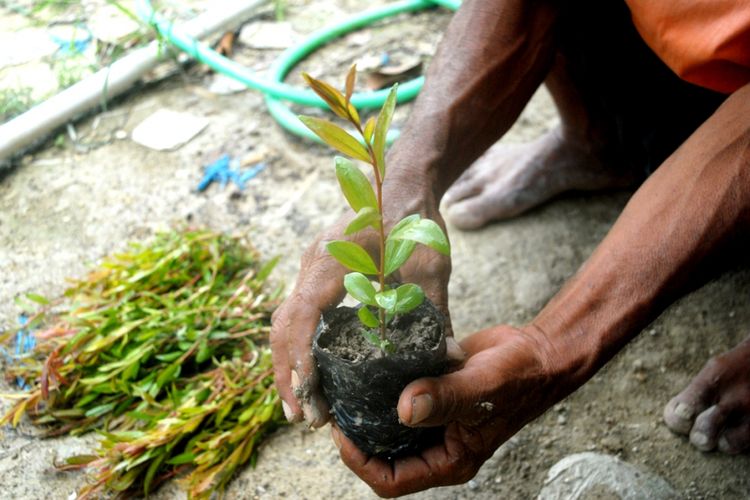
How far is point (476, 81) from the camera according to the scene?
1.76 metres

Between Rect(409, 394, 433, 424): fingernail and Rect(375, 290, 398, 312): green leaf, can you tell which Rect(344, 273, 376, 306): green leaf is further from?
Rect(409, 394, 433, 424): fingernail

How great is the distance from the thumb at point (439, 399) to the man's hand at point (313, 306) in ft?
0.19

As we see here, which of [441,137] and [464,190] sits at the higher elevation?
[441,137]

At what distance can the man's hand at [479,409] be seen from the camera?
1.25 metres

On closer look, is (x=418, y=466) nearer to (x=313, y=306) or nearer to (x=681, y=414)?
(x=313, y=306)

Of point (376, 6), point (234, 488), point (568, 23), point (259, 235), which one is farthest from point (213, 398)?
point (376, 6)

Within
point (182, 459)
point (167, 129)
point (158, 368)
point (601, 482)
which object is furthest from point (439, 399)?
point (167, 129)

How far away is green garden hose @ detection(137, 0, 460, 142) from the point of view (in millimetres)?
2709

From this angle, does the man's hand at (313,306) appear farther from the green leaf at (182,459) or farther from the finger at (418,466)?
the green leaf at (182,459)

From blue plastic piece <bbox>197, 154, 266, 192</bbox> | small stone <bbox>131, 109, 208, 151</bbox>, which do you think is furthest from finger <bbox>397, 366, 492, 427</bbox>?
small stone <bbox>131, 109, 208, 151</bbox>

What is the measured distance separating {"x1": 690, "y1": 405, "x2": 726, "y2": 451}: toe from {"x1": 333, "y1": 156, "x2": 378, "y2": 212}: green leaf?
1.00 meters

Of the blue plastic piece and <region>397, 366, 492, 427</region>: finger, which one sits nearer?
<region>397, 366, 492, 427</region>: finger

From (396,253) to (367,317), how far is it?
102 mm

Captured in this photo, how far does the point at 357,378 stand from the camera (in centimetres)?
122
